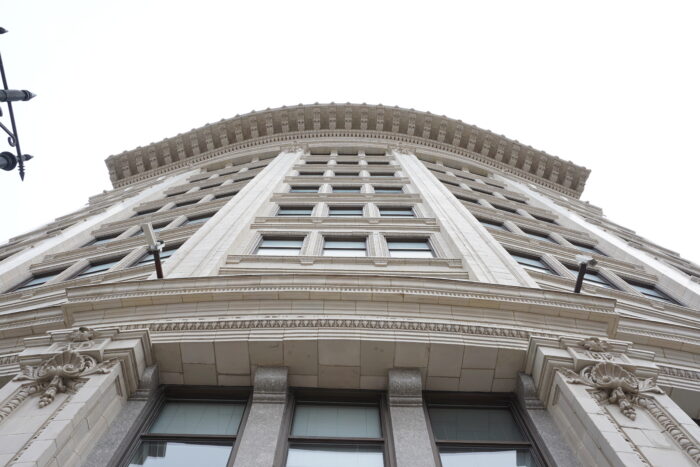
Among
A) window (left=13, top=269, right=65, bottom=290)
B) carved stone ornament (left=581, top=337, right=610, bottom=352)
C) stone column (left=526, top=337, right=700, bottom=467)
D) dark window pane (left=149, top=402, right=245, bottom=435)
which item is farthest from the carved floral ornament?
window (left=13, top=269, right=65, bottom=290)

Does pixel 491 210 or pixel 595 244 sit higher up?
pixel 491 210

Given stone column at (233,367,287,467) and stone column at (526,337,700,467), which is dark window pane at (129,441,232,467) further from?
stone column at (526,337,700,467)

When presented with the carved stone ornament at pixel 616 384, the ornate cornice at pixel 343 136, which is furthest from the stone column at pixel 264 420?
the ornate cornice at pixel 343 136

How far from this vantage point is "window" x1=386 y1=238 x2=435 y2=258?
16.8m

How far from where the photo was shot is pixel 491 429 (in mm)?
8586

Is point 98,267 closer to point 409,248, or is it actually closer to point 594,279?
point 409,248

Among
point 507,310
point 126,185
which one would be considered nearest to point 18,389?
point 507,310

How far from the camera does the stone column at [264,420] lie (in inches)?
292

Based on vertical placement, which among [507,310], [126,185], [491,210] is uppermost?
[507,310]

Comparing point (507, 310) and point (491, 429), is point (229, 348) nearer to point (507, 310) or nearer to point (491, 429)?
point (491, 429)

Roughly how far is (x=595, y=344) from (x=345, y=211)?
1398 centimetres

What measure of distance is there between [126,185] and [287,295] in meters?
37.6

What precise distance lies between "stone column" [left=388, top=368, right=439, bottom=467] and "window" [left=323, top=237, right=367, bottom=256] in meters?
7.95

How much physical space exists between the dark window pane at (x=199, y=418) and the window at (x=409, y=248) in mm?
8481
